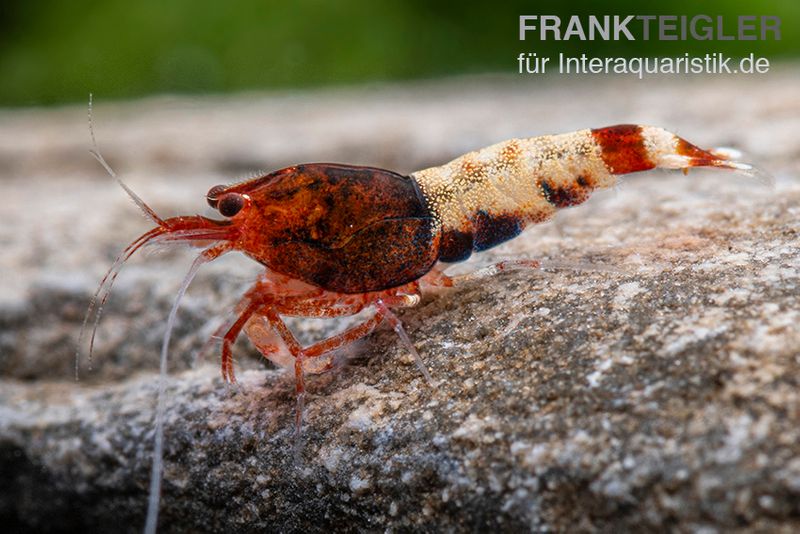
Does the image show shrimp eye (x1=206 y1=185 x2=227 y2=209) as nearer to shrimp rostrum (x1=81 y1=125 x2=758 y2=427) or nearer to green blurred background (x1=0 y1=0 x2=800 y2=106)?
shrimp rostrum (x1=81 y1=125 x2=758 y2=427)

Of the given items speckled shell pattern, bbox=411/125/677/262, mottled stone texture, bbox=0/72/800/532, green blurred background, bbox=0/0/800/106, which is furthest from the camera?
green blurred background, bbox=0/0/800/106

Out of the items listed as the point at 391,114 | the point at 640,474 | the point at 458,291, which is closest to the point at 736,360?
the point at 640,474

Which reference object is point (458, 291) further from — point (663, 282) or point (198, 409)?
point (198, 409)

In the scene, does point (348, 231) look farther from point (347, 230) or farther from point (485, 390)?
point (485, 390)

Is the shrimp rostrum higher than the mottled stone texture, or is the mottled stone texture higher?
the shrimp rostrum

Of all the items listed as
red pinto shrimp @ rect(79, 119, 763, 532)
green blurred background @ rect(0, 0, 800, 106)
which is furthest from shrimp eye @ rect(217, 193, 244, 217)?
green blurred background @ rect(0, 0, 800, 106)

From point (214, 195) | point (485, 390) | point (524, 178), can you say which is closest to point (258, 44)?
point (214, 195)

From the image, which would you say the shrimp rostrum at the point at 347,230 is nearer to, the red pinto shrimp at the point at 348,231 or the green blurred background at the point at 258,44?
the red pinto shrimp at the point at 348,231

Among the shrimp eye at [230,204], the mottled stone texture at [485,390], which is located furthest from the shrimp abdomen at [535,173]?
the shrimp eye at [230,204]
